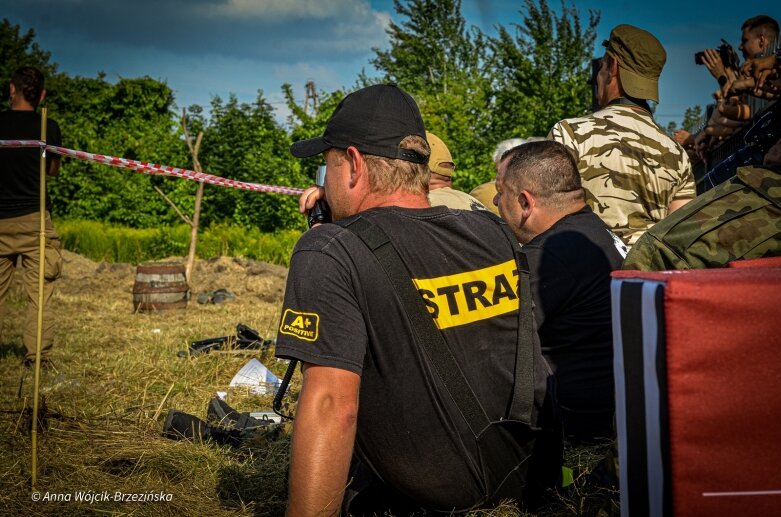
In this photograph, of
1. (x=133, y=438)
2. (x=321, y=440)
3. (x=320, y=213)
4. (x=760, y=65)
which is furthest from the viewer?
(x=760, y=65)

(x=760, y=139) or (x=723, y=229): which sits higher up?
(x=760, y=139)

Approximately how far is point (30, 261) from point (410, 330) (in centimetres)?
536

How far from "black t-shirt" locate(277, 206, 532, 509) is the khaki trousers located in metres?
4.79

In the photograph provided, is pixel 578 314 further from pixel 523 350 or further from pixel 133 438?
pixel 133 438

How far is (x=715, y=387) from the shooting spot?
53.5 inches

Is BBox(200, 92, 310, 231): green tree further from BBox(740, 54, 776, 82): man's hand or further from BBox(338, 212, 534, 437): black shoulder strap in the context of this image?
BBox(338, 212, 534, 437): black shoulder strap

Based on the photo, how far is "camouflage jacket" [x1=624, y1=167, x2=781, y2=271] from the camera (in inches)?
75.9

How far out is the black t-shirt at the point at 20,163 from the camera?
6.22 meters

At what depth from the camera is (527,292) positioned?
→ 7.63 ft

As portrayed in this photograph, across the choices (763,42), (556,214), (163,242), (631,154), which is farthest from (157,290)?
(163,242)

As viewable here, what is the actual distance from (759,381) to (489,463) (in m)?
1.08

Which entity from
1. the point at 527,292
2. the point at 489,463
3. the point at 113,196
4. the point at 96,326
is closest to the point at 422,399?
the point at 489,463

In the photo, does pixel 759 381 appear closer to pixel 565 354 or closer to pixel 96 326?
pixel 565 354

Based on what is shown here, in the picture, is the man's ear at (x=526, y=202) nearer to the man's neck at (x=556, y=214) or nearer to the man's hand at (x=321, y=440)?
the man's neck at (x=556, y=214)
